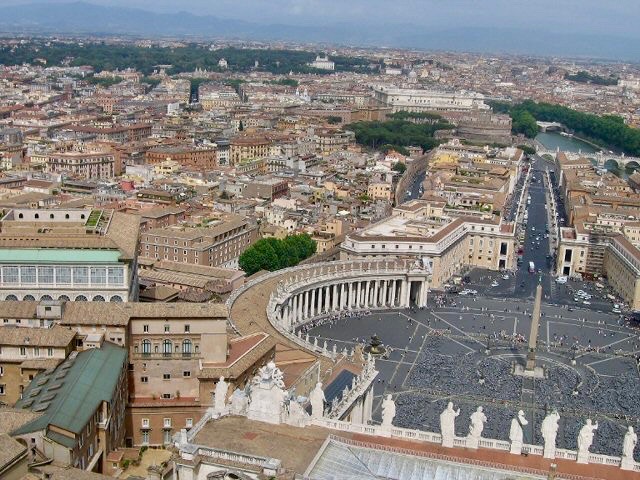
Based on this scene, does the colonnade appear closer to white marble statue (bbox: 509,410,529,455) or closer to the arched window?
the arched window

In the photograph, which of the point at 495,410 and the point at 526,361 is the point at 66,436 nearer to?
the point at 495,410

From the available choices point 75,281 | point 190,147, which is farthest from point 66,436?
point 190,147

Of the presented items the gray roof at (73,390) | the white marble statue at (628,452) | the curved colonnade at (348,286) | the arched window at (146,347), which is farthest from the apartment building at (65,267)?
the white marble statue at (628,452)

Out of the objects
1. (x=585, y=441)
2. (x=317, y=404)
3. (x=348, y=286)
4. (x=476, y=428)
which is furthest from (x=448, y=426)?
(x=348, y=286)

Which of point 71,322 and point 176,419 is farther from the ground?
point 71,322

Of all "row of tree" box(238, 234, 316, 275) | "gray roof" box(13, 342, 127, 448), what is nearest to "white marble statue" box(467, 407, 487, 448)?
"gray roof" box(13, 342, 127, 448)

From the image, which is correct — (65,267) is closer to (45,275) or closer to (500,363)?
(45,275)

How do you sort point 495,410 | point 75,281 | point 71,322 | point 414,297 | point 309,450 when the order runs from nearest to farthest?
point 309,450, point 71,322, point 75,281, point 495,410, point 414,297
